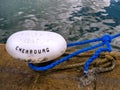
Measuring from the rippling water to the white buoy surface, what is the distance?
5369mm

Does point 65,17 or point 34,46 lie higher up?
point 34,46

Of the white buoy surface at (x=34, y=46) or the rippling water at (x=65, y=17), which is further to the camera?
the rippling water at (x=65, y=17)

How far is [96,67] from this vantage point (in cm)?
328

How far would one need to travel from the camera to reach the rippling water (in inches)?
383

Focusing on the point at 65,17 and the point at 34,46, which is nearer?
the point at 34,46

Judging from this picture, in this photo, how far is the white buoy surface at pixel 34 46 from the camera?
2871 mm

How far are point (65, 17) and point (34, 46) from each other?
8.76 meters

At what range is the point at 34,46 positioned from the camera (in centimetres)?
287

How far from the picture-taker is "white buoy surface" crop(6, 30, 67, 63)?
9.42ft

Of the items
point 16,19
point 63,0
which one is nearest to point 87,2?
point 63,0

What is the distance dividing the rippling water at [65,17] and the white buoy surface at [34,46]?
537cm

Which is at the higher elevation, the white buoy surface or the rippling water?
the white buoy surface

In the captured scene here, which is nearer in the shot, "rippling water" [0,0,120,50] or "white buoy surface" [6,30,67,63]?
"white buoy surface" [6,30,67,63]

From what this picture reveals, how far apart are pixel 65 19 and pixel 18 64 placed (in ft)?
25.9
